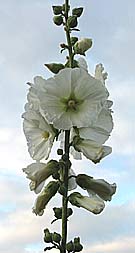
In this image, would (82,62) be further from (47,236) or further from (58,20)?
(47,236)

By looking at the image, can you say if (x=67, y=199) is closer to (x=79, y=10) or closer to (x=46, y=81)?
(x=46, y=81)

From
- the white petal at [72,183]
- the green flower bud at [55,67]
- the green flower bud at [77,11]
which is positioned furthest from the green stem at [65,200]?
the green flower bud at [77,11]

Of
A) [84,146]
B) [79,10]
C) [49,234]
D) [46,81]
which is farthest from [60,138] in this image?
[79,10]

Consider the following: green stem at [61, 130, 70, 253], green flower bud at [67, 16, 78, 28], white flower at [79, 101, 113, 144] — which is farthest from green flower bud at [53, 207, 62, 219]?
green flower bud at [67, 16, 78, 28]

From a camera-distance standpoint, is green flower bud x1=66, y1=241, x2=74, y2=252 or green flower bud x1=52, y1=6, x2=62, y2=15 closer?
green flower bud x1=66, y1=241, x2=74, y2=252

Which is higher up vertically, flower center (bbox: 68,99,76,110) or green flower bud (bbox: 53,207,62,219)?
flower center (bbox: 68,99,76,110)

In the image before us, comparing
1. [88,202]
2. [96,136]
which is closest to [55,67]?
[96,136]

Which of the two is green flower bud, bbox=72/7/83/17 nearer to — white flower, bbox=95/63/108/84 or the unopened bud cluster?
white flower, bbox=95/63/108/84
